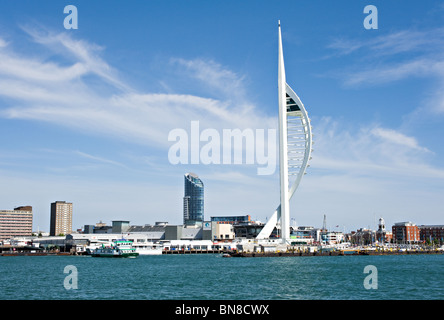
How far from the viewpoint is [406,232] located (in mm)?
183250

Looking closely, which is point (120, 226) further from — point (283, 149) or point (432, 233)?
point (432, 233)

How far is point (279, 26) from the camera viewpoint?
96000 millimetres

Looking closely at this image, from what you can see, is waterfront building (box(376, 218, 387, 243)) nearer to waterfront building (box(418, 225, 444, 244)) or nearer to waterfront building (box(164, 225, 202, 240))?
waterfront building (box(418, 225, 444, 244))

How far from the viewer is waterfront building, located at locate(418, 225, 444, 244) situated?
18250 centimetres

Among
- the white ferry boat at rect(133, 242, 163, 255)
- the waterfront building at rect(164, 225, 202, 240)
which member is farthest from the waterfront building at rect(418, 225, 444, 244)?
the white ferry boat at rect(133, 242, 163, 255)

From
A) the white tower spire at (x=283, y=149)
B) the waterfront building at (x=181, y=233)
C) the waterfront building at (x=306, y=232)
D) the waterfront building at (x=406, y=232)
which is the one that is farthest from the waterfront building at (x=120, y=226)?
the waterfront building at (x=406, y=232)

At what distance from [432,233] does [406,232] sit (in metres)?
10.4

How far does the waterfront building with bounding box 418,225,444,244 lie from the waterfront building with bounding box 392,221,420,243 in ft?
8.54

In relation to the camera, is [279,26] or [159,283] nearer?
[159,283]

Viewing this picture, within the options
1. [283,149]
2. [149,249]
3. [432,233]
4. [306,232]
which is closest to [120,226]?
[149,249]
